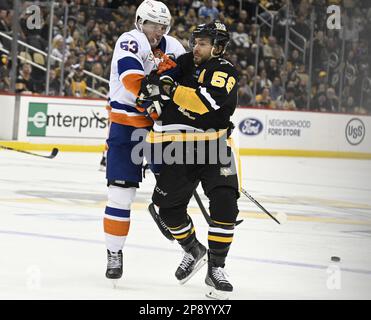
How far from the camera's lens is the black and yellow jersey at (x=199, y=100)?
14.7ft

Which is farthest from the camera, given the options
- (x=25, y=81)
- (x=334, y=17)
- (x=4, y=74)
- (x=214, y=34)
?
(x=334, y=17)

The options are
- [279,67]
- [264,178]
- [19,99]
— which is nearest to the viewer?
[264,178]

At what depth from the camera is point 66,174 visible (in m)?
10.6

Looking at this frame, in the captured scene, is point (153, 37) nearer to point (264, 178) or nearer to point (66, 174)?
point (66, 174)

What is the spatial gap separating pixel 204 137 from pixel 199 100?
24 centimetres

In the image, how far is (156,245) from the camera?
19.9ft

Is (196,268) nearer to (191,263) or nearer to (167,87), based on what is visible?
(191,263)

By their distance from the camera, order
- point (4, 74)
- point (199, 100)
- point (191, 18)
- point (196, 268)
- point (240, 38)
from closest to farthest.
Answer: point (199, 100), point (196, 268), point (4, 74), point (240, 38), point (191, 18)

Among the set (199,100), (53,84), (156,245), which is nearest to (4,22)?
(53,84)

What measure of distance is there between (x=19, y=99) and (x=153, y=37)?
9178 mm

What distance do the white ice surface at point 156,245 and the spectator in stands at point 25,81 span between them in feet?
9.82

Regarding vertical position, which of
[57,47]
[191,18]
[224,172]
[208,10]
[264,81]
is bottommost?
[224,172]

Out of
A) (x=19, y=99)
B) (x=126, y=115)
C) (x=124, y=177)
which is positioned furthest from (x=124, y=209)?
(x=19, y=99)

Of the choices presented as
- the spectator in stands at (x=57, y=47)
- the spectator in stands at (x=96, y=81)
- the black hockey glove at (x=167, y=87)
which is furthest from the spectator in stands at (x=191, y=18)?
the black hockey glove at (x=167, y=87)
